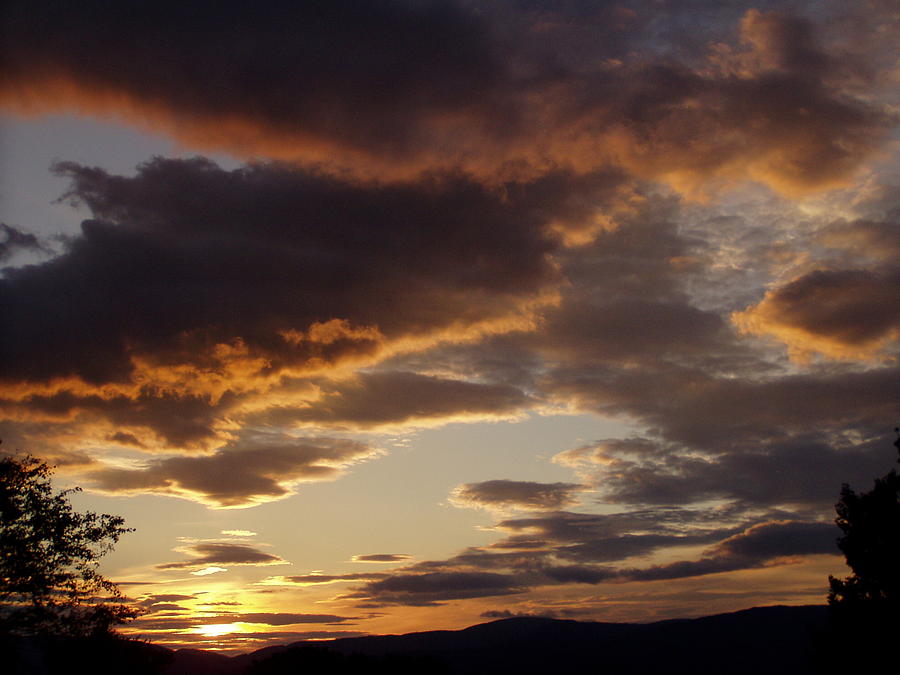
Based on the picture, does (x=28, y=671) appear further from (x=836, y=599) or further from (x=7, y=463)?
(x=836, y=599)

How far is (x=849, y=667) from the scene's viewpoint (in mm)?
44375

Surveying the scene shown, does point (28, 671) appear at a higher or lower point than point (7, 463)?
lower

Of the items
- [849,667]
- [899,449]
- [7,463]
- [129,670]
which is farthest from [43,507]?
[899,449]

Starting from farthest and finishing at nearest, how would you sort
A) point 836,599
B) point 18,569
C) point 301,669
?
point 301,669
point 836,599
point 18,569

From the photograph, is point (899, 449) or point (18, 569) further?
point (899, 449)

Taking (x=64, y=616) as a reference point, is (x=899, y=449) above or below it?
above

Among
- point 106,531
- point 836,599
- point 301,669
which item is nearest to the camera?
point 106,531

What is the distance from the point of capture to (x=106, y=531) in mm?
41531

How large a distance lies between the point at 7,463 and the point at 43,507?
3086mm

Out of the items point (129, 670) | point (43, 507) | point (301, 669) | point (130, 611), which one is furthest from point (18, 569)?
point (301, 669)

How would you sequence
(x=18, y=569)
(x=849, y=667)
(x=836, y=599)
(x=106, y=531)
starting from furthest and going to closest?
(x=836, y=599)
(x=849, y=667)
(x=106, y=531)
(x=18, y=569)

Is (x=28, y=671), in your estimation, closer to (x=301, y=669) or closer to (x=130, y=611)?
(x=130, y=611)

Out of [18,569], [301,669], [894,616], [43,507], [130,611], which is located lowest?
[301,669]

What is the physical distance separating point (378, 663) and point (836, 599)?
143 feet
